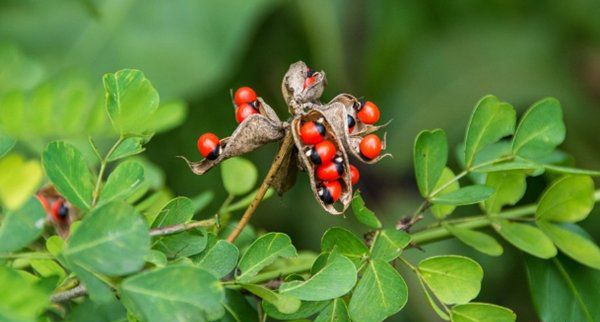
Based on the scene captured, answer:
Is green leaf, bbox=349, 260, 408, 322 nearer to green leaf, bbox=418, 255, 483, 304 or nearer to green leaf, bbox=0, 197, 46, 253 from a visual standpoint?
green leaf, bbox=418, 255, 483, 304

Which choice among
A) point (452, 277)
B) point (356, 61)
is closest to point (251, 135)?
point (452, 277)

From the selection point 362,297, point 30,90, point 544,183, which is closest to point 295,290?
point 362,297

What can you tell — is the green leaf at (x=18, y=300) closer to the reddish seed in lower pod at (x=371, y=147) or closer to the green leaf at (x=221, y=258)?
the green leaf at (x=221, y=258)

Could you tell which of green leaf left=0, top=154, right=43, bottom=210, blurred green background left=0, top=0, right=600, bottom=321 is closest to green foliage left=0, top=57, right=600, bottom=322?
green leaf left=0, top=154, right=43, bottom=210

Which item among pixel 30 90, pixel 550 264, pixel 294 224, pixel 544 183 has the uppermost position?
pixel 30 90

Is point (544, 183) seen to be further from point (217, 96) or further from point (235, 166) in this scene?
point (217, 96)

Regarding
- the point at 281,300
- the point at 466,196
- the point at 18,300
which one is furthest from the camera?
the point at 466,196

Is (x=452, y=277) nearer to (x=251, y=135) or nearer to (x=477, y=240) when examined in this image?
(x=477, y=240)
